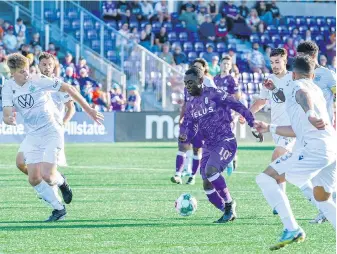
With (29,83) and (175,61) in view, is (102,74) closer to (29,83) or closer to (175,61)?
(175,61)

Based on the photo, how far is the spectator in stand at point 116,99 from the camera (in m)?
32.9

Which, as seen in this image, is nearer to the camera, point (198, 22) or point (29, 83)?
point (29, 83)

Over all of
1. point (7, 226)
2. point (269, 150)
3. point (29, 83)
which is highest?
point (29, 83)

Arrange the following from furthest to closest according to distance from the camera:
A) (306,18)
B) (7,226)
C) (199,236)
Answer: (306,18) < (7,226) < (199,236)

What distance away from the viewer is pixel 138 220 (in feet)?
43.8

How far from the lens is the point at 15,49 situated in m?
33.4

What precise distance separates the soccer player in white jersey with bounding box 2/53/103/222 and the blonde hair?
88 millimetres

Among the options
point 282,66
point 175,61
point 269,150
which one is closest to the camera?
point 282,66

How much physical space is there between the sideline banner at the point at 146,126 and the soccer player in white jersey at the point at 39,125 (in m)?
18.4

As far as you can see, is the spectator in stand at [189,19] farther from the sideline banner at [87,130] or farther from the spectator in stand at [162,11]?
the sideline banner at [87,130]

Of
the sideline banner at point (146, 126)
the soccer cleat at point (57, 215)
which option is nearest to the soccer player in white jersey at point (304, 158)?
the soccer cleat at point (57, 215)

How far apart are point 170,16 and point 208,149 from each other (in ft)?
84.3

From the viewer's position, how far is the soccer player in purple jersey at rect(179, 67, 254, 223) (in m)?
13.4

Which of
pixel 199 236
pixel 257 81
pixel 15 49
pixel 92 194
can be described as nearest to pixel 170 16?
pixel 257 81
